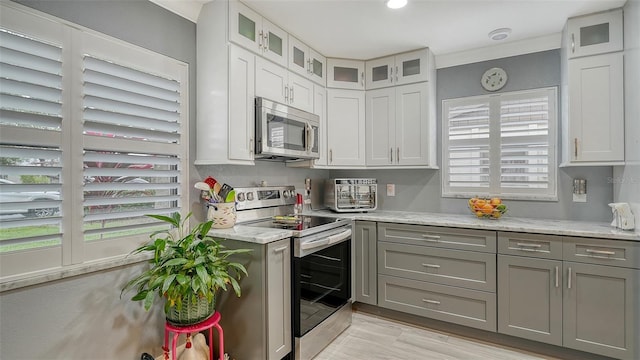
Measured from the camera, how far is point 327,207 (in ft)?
11.4

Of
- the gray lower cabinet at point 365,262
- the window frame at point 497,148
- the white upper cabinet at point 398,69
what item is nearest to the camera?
the window frame at point 497,148

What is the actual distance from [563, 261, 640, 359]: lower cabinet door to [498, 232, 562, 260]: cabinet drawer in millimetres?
115

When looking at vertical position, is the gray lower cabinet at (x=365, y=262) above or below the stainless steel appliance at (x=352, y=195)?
below

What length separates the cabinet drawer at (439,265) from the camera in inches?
98.4

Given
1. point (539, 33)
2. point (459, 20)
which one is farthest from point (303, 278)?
point (539, 33)

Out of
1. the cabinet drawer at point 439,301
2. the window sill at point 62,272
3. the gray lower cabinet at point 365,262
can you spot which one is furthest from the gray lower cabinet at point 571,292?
the window sill at point 62,272

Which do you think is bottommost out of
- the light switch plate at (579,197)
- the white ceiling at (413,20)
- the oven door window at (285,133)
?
the light switch plate at (579,197)

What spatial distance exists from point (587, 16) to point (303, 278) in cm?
290

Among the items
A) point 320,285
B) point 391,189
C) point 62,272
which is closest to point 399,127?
point 391,189

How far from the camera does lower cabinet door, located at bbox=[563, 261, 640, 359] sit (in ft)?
6.76

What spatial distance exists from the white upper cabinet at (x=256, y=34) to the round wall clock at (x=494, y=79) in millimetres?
1920

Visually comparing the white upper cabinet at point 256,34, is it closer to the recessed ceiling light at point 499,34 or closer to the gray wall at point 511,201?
the gray wall at point 511,201

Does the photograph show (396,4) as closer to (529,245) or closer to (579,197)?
(529,245)

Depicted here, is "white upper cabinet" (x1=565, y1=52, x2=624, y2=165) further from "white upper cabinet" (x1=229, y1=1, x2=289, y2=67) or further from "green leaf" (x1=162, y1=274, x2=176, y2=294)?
"green leaf" (x1=162, y1=274, x2=176, y2=294)
